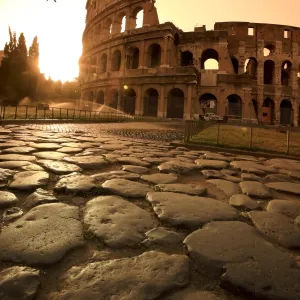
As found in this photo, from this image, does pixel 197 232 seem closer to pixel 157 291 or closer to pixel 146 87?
pixel 157 291

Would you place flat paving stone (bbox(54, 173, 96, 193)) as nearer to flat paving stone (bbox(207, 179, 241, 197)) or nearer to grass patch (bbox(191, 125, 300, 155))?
flat paving stone (bbox(207, 179, 241, 197))

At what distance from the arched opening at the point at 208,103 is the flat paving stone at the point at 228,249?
2440 centimetres

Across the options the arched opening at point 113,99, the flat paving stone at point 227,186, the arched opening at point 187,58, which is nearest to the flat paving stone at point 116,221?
the flat paving stone at point 227,186

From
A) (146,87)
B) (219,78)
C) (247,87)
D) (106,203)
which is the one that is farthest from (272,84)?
(106,203)

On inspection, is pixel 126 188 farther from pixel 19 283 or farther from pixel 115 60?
pixel 115 60

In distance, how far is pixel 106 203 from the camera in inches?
74.1

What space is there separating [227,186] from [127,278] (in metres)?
1.82

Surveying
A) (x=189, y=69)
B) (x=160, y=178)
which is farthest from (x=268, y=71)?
(x=160, y=178)

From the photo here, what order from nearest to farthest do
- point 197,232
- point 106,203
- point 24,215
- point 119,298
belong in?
1. point 119,298
2. point 197,232
3. point 24,215
4. point 106,203

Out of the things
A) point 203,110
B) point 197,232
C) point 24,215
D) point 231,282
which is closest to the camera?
point 231,282

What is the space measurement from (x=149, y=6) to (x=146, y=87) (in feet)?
29.0

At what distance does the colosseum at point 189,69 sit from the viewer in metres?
23.3

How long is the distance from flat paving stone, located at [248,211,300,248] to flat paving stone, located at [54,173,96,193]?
56.2 inches

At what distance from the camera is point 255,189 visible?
2.49 meters
